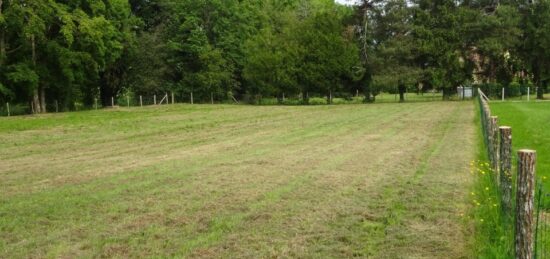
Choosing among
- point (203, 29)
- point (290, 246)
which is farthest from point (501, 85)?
point (290, 246)

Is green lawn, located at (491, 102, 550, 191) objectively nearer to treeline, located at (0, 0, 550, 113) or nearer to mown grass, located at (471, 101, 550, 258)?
mown grass, located at (471, 101, 550, 258)

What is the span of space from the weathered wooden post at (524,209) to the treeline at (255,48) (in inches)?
1503

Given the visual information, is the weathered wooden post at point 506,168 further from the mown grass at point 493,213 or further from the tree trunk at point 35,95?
the tree trunk at point 35,95

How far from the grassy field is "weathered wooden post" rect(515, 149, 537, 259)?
1492 mm

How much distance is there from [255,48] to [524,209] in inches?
2062

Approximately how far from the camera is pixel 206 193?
909 centimetres

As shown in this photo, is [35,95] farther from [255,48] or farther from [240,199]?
[240,199]

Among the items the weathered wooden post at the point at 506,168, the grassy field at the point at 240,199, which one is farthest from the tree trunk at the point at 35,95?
the weathered wooden post at the point at 506,168

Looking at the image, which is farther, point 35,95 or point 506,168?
point 35,95

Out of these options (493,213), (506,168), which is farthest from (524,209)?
(493,213)

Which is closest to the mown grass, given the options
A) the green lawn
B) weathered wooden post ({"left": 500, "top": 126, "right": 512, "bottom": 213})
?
the green lawn

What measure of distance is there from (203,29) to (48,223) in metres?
51.7

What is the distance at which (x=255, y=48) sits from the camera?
55.7 metres

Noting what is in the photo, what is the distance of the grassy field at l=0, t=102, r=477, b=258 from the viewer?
621 cm
